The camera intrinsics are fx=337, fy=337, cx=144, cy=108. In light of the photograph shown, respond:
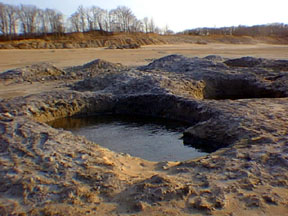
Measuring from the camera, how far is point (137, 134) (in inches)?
202

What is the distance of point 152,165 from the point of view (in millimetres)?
3369

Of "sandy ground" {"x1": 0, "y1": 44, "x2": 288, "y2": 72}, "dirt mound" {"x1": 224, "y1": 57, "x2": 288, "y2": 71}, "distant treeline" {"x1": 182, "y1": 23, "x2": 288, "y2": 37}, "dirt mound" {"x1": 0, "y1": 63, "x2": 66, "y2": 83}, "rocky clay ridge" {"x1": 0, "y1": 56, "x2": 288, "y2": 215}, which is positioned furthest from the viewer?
"distant treeline" {"x1": 182, "y1": 23, "x2": 288, "y2": 37}

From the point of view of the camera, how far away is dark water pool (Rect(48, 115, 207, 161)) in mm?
4246

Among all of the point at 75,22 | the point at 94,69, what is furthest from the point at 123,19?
the point at 94,69

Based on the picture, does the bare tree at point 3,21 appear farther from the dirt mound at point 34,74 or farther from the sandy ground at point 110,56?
the dirt mound at point 34,74

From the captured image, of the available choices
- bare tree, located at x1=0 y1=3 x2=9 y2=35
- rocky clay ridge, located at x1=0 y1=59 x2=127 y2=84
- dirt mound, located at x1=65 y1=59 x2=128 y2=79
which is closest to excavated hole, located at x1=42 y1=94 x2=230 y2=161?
rocky clay ridge, located at x1=0 y1=59 x2=127 y2=84

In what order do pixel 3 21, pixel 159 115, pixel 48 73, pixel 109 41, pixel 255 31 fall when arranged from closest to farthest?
pixel 159 115 < pixel 48 73 < pixel 109 41 < pixel 3 21 < pixel 255 31

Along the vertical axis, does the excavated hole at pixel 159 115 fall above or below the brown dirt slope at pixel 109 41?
below

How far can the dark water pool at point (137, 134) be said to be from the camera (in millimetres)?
4246

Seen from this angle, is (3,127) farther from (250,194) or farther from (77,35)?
(77,35)

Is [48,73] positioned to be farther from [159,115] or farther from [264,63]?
[264,63]

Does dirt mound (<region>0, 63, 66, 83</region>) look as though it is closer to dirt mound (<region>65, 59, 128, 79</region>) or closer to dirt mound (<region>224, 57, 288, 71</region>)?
dirt mound (<region>65, 59, 128, 79</region>)

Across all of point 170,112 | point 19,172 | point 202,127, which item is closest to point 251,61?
point 170,112

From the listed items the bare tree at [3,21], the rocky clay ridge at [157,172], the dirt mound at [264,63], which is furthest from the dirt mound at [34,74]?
the bare tree at [3,21]
